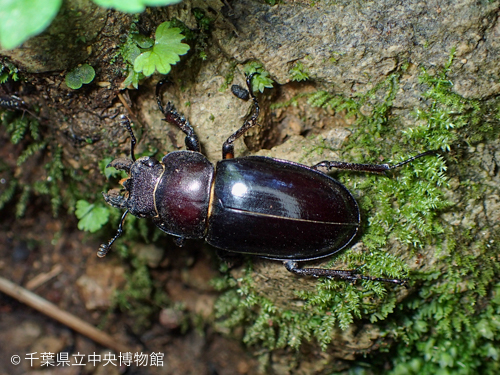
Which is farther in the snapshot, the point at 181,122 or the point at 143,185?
the point at 181,122

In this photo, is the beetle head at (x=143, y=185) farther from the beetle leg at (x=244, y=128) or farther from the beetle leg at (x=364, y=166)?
the beetle leg at (x=364, y=166)

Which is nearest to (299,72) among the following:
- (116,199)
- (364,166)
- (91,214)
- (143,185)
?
(364,166)

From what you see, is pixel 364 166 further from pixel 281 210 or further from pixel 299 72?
pixel 299 72

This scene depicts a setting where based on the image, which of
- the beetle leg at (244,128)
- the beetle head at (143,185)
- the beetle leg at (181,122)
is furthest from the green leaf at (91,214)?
the beetle leg at (244,128)

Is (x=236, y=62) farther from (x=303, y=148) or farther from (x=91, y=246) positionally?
(x=91, y=246)

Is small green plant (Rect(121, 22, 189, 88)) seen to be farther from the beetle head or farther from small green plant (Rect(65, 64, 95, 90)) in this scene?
the beetle head

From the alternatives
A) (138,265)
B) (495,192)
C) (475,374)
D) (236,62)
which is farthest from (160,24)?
(475,374)
